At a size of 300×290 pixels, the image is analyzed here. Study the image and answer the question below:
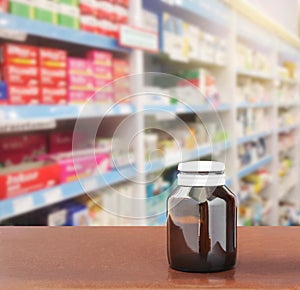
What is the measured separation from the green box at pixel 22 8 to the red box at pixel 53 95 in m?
0.26

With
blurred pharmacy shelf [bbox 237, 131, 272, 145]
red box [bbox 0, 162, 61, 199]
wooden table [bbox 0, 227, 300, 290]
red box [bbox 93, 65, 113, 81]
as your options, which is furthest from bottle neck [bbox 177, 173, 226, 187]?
blurred pharmacy shelf [bbox 237, 131, 272, 145]

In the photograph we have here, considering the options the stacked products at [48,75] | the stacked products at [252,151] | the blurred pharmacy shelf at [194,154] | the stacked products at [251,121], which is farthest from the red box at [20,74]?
the stacked products at [252,151]

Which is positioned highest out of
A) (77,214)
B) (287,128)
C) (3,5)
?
(3,5)

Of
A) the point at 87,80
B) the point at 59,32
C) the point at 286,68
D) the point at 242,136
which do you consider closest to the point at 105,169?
the point at 87,80

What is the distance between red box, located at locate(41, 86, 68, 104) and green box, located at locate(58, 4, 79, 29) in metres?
0.25

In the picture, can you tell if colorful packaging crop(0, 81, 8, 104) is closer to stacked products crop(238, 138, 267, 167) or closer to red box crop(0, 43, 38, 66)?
red box crop(0, 43, 38, 66)

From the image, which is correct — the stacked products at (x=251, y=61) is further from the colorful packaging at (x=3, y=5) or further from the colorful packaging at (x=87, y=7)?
the colorful packaging at (x=3, y=5)

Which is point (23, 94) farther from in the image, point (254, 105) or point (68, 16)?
point (254, 105)

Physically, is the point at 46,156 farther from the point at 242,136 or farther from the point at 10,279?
the point at 242,136

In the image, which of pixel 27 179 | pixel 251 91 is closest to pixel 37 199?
pixel 27 179

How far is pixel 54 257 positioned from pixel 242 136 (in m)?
3.54

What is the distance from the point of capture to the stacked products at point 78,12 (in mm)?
1638

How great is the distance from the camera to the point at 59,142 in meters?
2.13

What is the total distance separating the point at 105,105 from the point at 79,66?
1.85 ft
